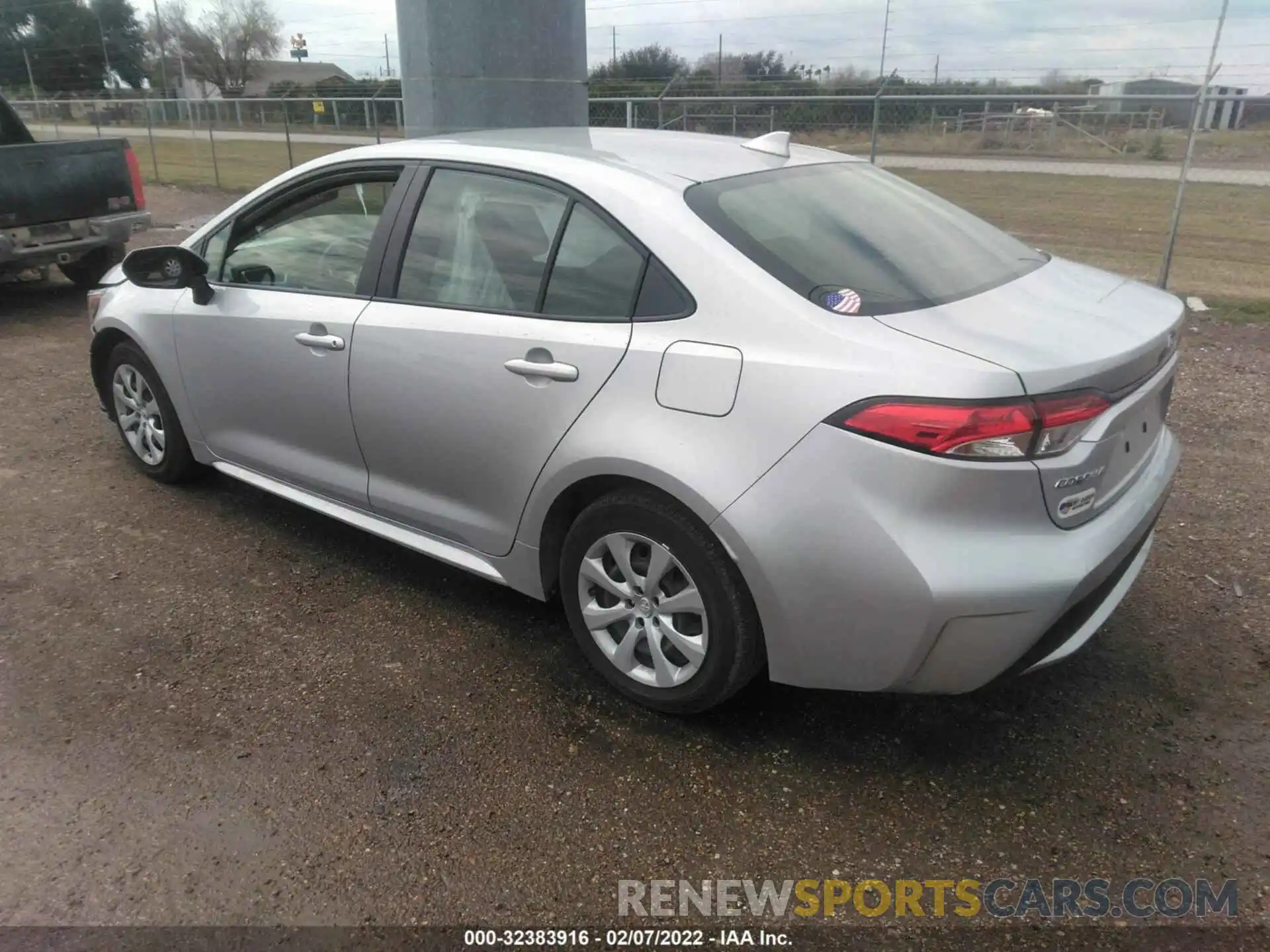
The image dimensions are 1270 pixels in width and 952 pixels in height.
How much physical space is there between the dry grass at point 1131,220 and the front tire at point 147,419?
8724mm

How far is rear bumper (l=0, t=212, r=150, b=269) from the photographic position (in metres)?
7.65

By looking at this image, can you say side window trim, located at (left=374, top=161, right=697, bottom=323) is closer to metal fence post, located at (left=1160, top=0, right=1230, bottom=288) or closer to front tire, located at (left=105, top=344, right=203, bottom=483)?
front tire, located at (left=105, top=344, right=203, bottom=483)

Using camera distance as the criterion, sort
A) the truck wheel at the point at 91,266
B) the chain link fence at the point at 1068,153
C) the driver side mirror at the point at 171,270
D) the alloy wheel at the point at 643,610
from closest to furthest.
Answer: the alloy wheel at the point at 643,610, the driver side mirror at the point at 171,270, the truck wheel at the point at 91,266, the chain link fence at the point at 1068,153

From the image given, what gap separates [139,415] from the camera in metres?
4.70

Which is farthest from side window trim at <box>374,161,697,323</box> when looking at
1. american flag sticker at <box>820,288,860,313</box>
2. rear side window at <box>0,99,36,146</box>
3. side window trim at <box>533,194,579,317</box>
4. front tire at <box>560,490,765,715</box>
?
rear side window at <box>0,99,36,146</box>

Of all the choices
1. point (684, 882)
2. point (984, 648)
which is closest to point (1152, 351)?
point (984, 648)

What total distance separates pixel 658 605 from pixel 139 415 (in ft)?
10.4

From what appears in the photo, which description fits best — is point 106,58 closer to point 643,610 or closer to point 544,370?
point 544,370

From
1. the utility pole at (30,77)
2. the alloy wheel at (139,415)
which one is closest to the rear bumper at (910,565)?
the alloy wheel at (139,415)

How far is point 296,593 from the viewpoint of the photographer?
3785mm

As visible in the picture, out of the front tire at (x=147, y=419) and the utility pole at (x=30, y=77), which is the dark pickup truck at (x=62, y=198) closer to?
the front tire at (x=147, y=419)

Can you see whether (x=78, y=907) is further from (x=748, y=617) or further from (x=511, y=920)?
(x=748, y=617)

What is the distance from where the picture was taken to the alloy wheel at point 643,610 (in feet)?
9.05

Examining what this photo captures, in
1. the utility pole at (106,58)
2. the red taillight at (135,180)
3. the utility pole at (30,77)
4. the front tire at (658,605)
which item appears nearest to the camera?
the front tire at (658,605)
